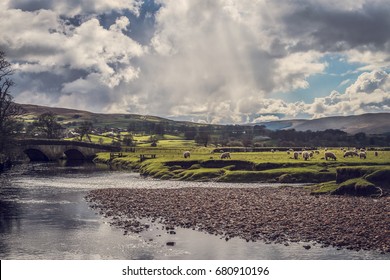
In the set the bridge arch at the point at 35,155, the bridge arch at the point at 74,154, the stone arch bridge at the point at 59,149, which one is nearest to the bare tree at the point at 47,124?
the stone arch bridge at the point at 59,149

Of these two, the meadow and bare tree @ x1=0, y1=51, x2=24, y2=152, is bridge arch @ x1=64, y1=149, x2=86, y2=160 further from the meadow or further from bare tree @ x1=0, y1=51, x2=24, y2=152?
bare tree @ x1=0, y1=51, x2=24, y2=152

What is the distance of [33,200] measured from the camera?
56.2 metres

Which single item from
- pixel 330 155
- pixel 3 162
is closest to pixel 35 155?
pixel 3 162

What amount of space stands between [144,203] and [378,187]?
28.1m

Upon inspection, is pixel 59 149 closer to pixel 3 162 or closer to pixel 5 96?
pixel 3 162

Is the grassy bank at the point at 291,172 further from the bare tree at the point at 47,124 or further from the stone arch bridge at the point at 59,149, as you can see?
the bare tree at the point at 47,124

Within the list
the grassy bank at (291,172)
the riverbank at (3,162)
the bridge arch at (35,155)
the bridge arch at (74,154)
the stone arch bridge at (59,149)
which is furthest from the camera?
the bridge arch at (74,154)

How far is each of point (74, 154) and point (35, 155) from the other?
12.9 meters

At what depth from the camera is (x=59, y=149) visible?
149m

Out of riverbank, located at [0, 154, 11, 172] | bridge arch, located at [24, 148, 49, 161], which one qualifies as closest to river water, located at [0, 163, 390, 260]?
riverbank, located at [0, 154, 11, 172]

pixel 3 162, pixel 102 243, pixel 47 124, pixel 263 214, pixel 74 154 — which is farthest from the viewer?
pixel 47 124

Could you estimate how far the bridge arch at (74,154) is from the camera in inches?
6208

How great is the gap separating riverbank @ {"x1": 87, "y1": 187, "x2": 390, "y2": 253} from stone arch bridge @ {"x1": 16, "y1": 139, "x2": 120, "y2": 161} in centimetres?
8758

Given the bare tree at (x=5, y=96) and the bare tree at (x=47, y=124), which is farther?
the bare tree at (x=47, y=124)
